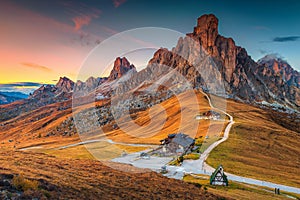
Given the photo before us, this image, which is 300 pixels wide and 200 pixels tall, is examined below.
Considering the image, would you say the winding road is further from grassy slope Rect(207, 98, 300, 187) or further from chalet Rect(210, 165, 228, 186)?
chalet Rect(210, 165, 228, 186)

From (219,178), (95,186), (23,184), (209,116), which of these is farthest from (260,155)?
(23,184)

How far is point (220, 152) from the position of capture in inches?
2928

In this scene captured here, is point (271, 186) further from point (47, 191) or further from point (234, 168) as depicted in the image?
point (47, 191)

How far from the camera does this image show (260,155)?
76.6 m

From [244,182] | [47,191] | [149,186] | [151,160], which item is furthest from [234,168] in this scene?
[47,191]

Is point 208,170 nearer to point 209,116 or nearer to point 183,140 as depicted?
point 183,140

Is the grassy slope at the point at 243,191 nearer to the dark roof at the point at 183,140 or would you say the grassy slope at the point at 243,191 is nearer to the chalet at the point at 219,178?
the chalet at the point at 219,178

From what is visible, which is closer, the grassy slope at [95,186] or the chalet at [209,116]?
the grassy slope at [95,186]

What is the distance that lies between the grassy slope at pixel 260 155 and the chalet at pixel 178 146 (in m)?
9.86

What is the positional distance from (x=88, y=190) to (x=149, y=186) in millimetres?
9273

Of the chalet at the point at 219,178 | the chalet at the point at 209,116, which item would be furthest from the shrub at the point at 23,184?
the chalet at the point at 209,116

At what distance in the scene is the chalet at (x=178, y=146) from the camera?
3278 inches

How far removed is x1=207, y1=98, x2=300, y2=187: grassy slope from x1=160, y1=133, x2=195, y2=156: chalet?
32.3ft

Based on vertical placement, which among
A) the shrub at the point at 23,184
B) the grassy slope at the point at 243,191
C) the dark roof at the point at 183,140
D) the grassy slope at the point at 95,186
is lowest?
the grassy slope at the point at 243,191
